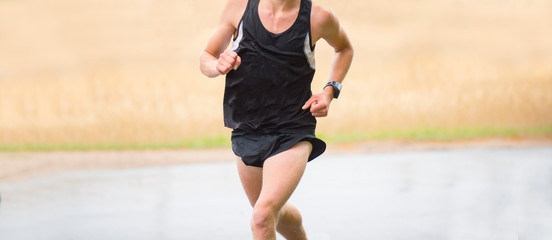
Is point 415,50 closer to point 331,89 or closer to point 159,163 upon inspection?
point 159,163

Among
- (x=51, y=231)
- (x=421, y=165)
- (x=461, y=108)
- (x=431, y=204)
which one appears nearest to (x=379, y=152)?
(x=421, y=165)

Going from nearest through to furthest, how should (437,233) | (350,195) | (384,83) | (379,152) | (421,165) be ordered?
(437,233), (350,195), (421,165), (379,152), (384,83)

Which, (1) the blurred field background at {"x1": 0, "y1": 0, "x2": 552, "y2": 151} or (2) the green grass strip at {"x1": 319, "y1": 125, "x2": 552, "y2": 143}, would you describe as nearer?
(1) the blurred field background at {"x1": 0, "y1": 0, "x2": 552, "y2": 151}

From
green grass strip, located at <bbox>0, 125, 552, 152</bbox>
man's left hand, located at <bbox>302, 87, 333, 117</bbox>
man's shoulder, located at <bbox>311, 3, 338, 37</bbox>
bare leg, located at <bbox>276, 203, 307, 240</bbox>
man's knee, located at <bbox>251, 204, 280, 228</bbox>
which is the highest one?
man's shoulder, located at <bbox>311, 3, 338, 37</bbox>

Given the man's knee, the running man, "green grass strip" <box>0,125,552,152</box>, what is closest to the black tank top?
the running man

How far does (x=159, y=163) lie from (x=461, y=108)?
4491 mm

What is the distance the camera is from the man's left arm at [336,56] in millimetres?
2932

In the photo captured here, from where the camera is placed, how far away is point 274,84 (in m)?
2.91

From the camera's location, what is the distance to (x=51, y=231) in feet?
15.8

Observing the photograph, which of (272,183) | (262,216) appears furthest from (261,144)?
(262,216)

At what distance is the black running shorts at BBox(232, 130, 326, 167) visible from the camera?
9.60 feet

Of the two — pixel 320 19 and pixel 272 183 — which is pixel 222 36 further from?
pixel 272 183

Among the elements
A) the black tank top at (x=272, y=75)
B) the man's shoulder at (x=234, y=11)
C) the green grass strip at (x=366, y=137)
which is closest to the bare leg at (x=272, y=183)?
the black tank top at (x=272, y=75)

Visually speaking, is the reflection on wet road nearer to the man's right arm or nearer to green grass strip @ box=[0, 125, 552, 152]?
green grass strip @ box=[0, 125, 552, 152]
